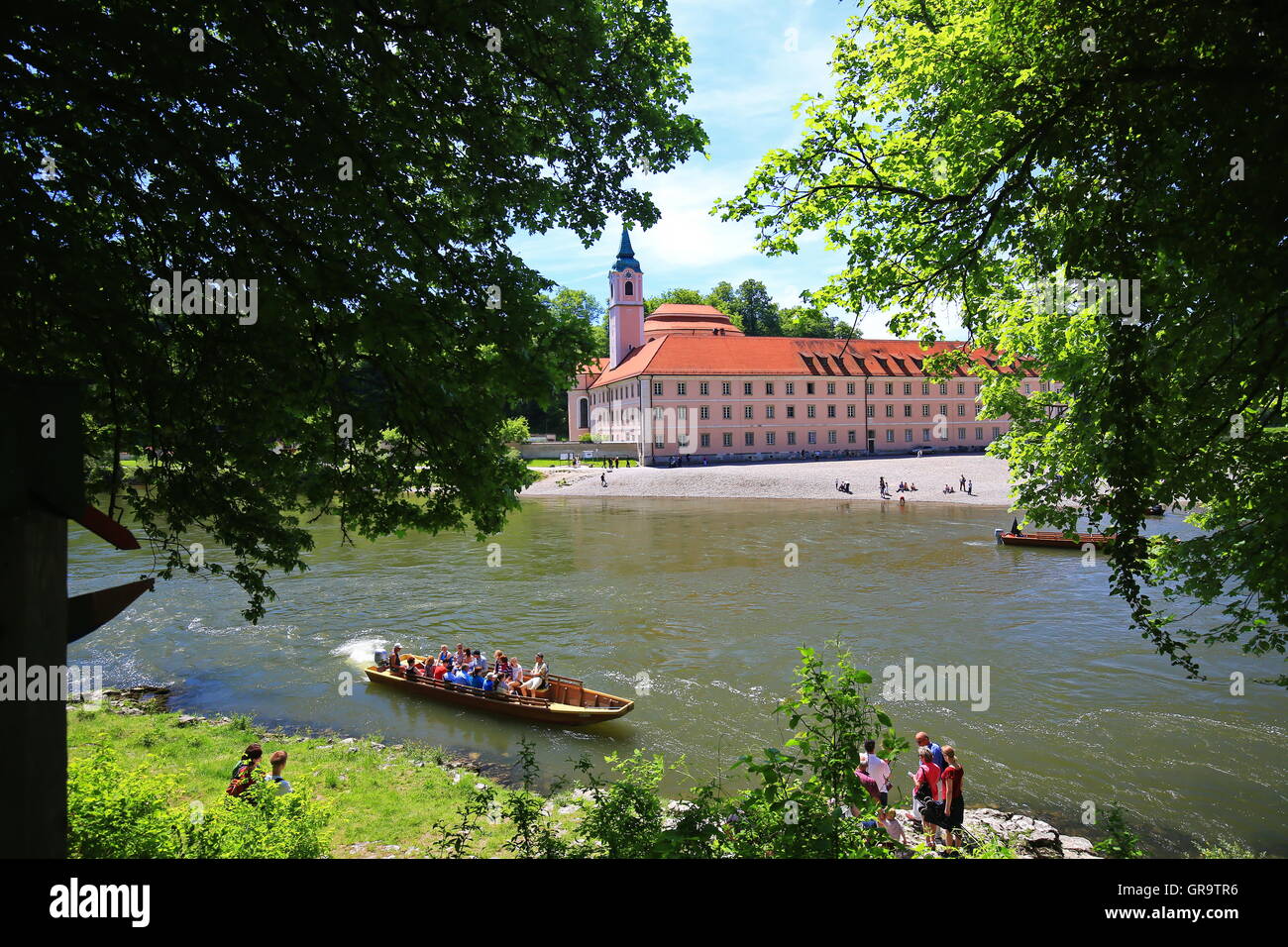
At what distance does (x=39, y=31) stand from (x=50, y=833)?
17.9 feet

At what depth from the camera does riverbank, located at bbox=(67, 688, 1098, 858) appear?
984 centimetres

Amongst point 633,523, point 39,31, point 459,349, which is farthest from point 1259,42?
point 633,523

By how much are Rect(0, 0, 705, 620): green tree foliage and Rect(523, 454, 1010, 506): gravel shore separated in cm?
4931

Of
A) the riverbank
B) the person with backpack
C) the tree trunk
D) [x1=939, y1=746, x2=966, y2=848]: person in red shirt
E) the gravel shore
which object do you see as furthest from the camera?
the gravel shore

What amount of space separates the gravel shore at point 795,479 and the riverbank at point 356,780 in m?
43.1

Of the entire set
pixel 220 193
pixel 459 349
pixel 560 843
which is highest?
pixel 220 193

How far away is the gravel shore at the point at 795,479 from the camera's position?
5469 centimetres

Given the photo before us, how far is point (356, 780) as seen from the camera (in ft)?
39.6

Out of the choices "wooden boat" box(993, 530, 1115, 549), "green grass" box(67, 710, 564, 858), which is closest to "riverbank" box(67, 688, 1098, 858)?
"green grass" box(67, 710, 564, 858)

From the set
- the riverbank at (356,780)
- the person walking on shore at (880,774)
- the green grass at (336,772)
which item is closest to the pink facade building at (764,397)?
the riverbank at (356,780)

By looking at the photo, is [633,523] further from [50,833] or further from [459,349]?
[50,833]

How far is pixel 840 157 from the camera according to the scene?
7613mm

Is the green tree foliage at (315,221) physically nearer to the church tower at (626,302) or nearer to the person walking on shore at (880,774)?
the person walking on shore at (880,774)

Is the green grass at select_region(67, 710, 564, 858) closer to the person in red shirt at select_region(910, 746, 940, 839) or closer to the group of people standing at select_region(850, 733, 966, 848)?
the group of people standing at select_region(850, 733, 966, 848)
